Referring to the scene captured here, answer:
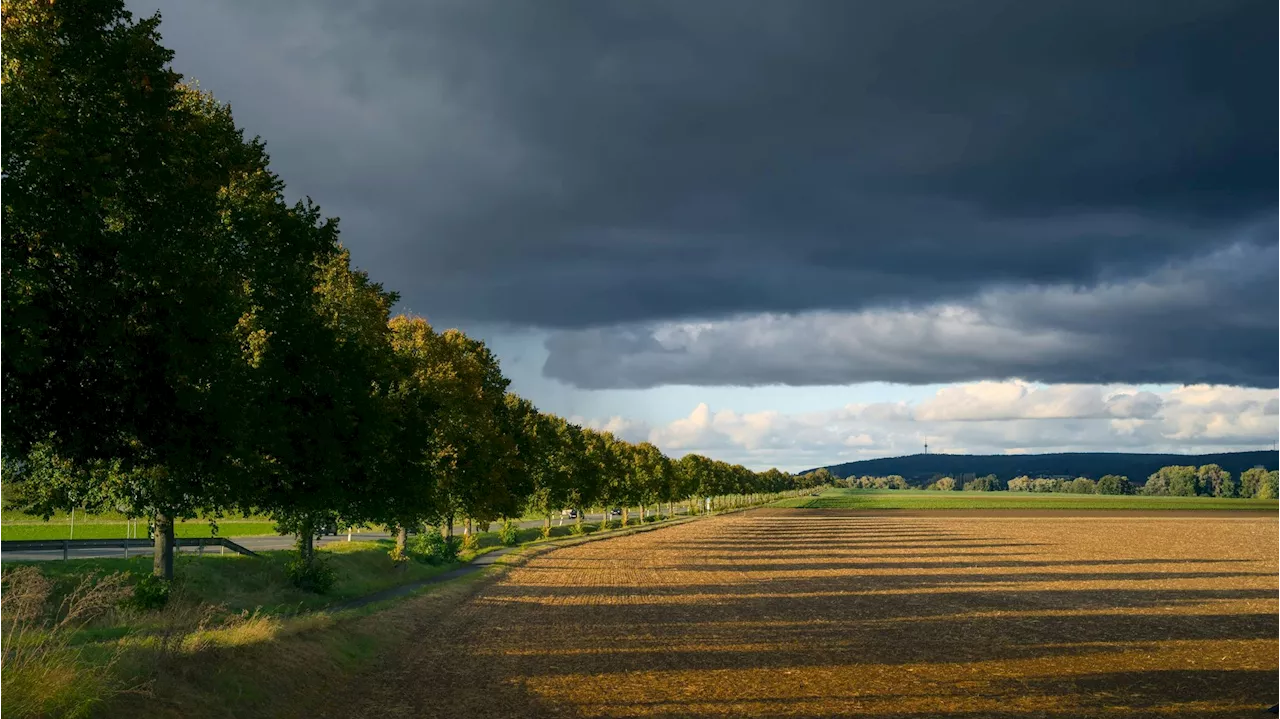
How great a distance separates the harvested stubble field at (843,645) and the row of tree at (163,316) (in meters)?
7.36

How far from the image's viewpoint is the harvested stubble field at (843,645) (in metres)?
19.1

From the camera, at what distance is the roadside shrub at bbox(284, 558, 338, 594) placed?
38.4 m

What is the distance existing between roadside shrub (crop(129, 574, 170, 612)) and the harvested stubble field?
27.5 ft

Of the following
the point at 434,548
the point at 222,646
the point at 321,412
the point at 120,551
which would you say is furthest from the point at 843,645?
the point at 120,551

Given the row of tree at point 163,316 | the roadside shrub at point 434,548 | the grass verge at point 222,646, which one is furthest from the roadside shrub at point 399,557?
the row of tree at point 163,316

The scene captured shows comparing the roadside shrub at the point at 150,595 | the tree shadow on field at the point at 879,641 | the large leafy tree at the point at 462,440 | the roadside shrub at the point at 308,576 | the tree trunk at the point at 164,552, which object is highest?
the large leafy tree at the point at 462,440

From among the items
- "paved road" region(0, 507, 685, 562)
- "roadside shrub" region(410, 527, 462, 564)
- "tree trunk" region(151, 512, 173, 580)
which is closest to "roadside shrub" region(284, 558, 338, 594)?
"paved road" region(0, 507, 685, 562)

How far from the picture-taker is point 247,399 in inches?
1042

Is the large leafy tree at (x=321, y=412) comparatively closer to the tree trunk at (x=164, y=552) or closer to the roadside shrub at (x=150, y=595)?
the tree trunk at (x=164, y=552)

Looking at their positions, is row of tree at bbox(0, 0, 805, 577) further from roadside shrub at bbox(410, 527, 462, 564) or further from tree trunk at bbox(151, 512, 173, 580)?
roadside shrub at bbox(410, 527, 462, 564)

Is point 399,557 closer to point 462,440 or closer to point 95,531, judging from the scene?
point 462,440

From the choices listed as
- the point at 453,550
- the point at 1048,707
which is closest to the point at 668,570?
the point at 453,550

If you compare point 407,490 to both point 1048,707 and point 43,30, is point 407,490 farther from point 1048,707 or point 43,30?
point 1048,707

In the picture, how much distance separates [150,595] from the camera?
94.5 feet
